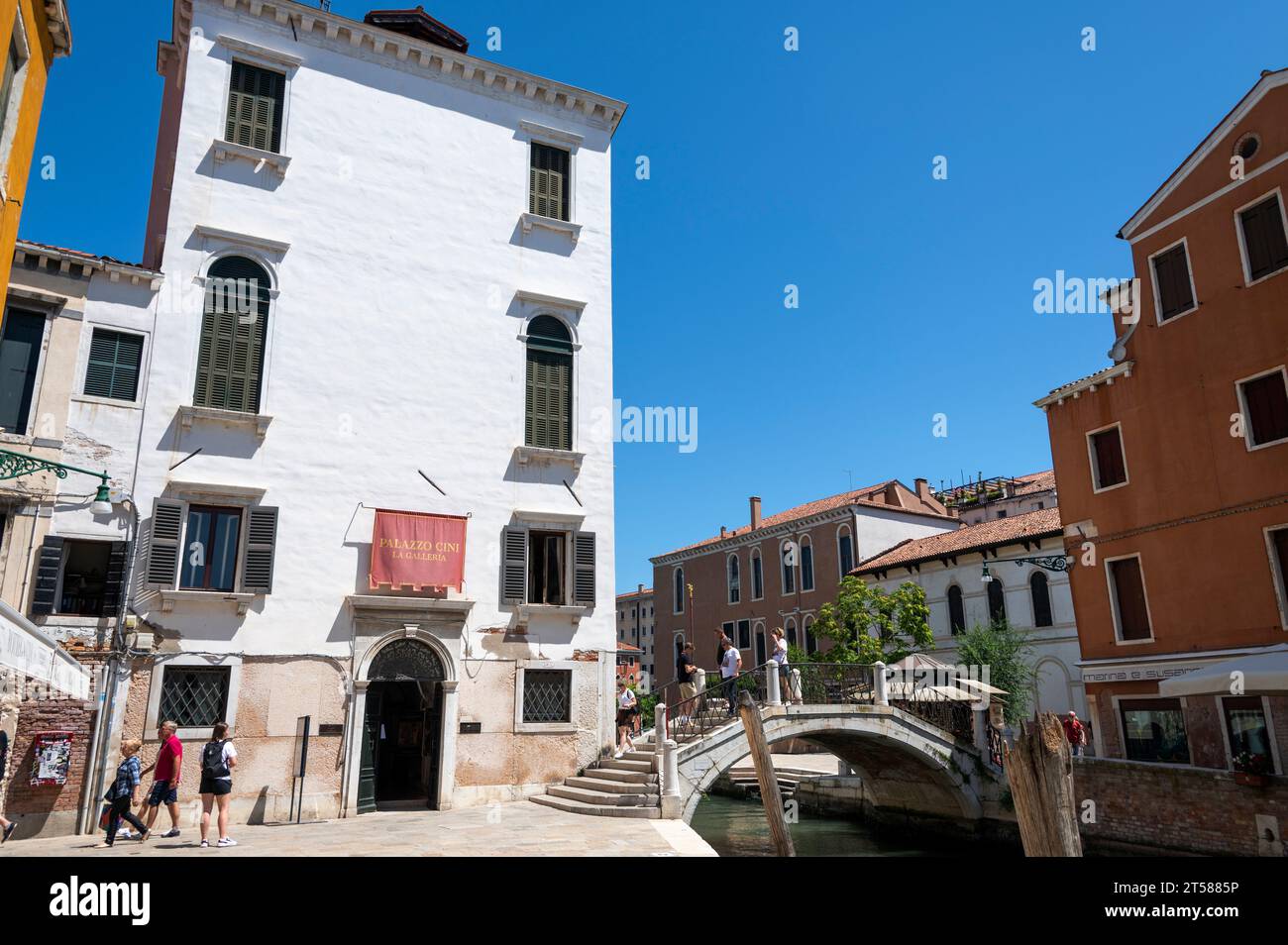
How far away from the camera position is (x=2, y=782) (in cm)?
1191

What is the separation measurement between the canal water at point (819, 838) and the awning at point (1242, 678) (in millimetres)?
7912

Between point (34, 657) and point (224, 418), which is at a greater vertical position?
point (224, 418)

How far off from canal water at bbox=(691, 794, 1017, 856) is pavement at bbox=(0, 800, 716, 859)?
26.2 ft

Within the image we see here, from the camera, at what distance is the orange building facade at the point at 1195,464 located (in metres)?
16.8

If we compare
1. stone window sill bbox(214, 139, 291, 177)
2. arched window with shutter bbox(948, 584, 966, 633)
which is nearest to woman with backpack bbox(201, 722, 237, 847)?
stone window sill bbox(214, 139, 291, 177)

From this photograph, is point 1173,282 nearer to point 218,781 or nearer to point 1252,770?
point 1252,770

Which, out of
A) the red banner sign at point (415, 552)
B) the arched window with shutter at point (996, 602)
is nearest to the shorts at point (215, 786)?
the red banner sign at point (415, 552)

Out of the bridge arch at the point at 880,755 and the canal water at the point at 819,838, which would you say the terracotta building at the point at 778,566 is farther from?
the bridge arch at the point at 880,755

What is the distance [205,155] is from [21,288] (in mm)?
4083

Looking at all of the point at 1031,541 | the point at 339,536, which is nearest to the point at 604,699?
the point at 339,536

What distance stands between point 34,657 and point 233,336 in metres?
10.1

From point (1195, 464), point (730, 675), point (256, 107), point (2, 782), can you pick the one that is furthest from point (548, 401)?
point (1195, 464)

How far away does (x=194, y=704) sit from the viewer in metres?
13.9
